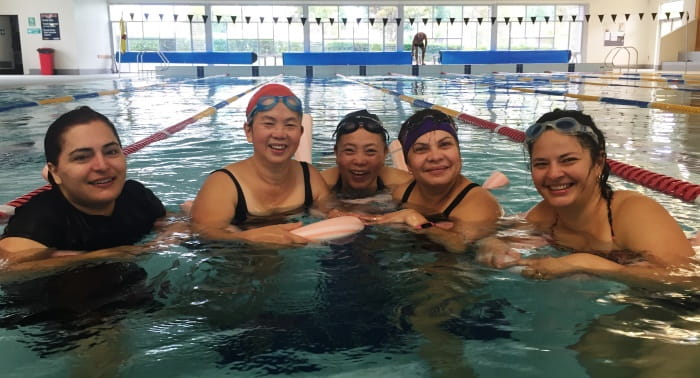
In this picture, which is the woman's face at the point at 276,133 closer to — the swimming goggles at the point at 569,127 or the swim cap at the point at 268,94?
the swim cap at the point at 268,94

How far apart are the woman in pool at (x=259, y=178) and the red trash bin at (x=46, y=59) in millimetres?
24895

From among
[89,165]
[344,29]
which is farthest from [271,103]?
[344,29]

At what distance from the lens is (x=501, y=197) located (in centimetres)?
387

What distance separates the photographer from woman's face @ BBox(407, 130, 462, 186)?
9.56 feet

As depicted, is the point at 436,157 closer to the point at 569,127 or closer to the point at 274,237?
the point at 569,127

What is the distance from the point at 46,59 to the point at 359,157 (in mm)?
24994

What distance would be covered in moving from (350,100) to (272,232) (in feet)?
30.8

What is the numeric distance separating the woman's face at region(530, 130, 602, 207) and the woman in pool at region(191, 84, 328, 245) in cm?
113

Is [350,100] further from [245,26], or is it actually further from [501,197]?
[245,26]

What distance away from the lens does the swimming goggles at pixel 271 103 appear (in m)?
3.04

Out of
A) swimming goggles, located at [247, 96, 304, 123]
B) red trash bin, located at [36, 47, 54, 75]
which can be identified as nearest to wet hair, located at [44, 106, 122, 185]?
swimming goggles, located at [247, 96, 304, 123]

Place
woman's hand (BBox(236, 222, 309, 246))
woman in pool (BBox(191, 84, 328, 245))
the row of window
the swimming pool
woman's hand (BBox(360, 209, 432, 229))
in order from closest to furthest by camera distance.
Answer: the swimming pool
woman's hand (BBox(236, 222, 309, 246))
woman's hand (BBox(360, 209, 432, 229))
woman in pool (BBox(191, 84, 328, 245))
the row of window

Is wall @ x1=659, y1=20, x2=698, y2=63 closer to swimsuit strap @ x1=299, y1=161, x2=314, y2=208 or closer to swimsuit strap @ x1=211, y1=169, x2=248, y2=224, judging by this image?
swimsuit strap @ x1=299, y1=161, x2=314, y2=208

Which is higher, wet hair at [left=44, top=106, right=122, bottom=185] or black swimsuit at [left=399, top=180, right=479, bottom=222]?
wet hair at [left=44, top=106, right=122, bottom=185]
